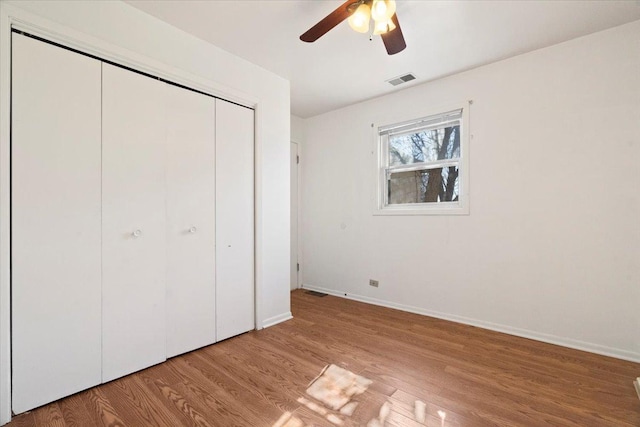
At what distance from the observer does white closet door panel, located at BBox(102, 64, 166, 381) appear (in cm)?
188

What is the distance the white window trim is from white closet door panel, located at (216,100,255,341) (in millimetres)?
1610

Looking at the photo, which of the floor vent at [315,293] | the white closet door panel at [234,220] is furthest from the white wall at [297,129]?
the floor vent at [315,293]

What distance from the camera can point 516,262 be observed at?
2.64 meters

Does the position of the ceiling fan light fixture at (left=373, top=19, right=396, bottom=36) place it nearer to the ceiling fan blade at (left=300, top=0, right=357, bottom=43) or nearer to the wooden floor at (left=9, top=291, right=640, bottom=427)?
the ceiling fan blade at (left=300, top=0, right=357, bottom=43)

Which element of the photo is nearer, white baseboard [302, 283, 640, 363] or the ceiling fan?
the ceiling fan

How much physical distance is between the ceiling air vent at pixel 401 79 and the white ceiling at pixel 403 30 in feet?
0.24

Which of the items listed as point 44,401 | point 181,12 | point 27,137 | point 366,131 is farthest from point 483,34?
point 44,401

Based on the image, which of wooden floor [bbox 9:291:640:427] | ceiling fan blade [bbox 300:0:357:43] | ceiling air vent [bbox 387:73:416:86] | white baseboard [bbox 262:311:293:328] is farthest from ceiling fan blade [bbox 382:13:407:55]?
white baseboard [bbox 262:311:293:328]

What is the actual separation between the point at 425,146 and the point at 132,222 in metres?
2.95

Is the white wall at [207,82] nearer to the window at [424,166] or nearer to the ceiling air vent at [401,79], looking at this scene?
the ceiling air vent at [401,79]

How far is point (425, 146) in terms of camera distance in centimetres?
329

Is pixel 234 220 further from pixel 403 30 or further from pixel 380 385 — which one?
pixel 403 30

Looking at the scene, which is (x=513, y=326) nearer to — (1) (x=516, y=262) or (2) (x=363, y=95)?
(1) (x=516, y=262)

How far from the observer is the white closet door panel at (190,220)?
2.21m
